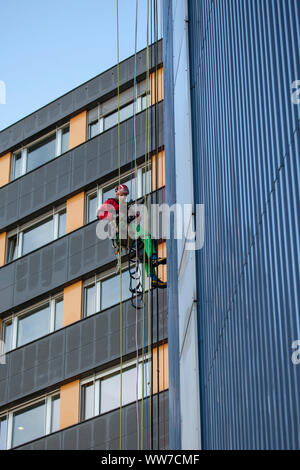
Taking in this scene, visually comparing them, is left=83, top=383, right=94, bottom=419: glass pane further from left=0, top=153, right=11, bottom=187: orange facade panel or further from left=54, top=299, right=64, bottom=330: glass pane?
left=0, top=153, right=11, bottom=187: orange facade panel

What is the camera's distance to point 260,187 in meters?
8.79

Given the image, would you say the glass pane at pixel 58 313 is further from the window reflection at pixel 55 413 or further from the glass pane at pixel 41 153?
the glass pane at pixel 41 153

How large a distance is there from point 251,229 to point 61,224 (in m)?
20.0

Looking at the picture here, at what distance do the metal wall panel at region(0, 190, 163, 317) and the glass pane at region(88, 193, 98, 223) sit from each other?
696mm

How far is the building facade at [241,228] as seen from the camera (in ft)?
25.9

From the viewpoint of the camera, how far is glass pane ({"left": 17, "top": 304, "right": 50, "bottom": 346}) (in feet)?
90.6

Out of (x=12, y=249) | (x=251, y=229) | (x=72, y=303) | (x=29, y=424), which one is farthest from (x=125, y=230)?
(x=12, y=249)

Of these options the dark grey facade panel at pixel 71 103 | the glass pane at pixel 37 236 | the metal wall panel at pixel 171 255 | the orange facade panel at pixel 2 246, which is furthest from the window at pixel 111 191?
the metal wall panel at pixel 171 255

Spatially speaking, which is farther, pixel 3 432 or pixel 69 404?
pixel 3 432

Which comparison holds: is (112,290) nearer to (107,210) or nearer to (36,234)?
(36,234)

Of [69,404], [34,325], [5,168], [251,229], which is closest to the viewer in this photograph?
[251,229]

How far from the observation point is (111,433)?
23281 millimetres

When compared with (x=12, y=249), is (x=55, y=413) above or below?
below

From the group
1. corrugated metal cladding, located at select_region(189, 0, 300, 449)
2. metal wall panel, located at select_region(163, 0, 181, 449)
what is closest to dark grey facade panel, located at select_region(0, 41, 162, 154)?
metal wall panel, located at select_region(163, 0, 181, 449)
